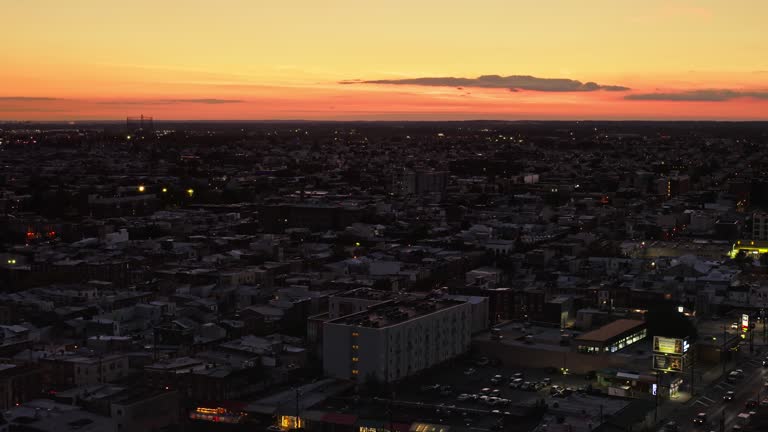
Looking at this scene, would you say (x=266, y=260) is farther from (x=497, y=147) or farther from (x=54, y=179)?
(x=497, y=147)

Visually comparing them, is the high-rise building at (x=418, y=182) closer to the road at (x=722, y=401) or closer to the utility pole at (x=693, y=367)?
the utility pole at (x=693, y=367)

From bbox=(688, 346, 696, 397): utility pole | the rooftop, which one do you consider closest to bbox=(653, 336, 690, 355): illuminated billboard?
bbox=(688, 346, 696, 397): utility pole

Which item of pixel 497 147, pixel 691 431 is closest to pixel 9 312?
pixel 691 431

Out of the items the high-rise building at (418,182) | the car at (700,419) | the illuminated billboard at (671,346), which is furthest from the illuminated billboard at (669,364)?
the high-rise building at (418,182)

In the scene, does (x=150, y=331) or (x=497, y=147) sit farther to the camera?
(x=497, y=147)

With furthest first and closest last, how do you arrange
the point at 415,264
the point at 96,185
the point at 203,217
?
the point at 96,185
the point at 203,217
the point at 415,264
